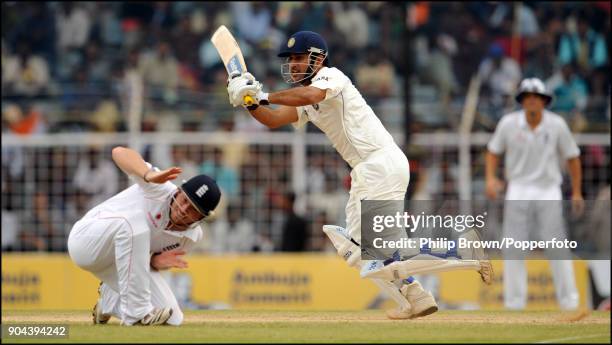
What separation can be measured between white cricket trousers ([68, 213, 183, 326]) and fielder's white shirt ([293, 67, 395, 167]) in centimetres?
154

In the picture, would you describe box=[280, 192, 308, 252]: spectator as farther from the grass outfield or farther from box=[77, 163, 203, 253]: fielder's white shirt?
box=[77, 163, 203, 253]: fielder's white shirt

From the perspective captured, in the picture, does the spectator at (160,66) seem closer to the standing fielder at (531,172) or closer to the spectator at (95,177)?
the spectator at (95,177)

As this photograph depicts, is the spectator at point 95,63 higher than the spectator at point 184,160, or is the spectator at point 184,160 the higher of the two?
the spectator at point 95,63

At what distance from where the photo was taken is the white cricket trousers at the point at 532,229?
12.2 meters

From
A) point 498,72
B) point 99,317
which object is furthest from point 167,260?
point 498,72

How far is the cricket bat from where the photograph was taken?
925 cm

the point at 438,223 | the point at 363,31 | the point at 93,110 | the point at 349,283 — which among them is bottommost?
the point at 349,283

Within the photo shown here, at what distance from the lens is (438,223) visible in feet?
32.0

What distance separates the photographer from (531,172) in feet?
41.2

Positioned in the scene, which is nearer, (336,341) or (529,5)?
(336,341)

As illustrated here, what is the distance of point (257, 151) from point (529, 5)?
511cm

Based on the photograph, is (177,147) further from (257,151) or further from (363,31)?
(363,31)

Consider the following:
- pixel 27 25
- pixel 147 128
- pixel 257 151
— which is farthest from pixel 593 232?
pixel 27 25

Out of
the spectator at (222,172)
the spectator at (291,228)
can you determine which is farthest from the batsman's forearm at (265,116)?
the spectator at (222,172)
